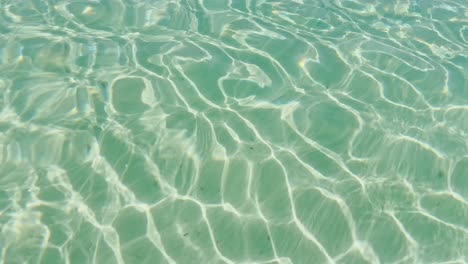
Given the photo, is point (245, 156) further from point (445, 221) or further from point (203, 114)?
point (445, 221)

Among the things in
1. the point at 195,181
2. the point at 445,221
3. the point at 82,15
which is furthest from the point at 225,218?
the point at 82,15

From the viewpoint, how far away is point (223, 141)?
4133 mm

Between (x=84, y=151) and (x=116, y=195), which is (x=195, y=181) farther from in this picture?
(x=84, y=151)

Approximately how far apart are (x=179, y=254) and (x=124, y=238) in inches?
17.4

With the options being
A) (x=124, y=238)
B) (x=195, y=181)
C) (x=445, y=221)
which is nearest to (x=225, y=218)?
(x=195, y=181)

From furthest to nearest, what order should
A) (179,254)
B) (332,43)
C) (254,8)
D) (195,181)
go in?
1. (254,8)
2. (332,43)
3. (195,181)
4. (179,254)

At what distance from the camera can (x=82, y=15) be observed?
592cm

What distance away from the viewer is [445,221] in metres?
3.75

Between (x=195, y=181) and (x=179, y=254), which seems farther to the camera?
(x=195, y=181)

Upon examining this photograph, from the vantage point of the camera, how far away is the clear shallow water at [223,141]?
11.3 feet

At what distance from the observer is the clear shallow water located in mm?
3455

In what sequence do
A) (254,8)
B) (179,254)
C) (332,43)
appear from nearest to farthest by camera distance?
1. (179,254)
2. (332,43)
3. (254,8)

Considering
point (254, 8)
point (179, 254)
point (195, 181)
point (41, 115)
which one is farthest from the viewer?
point (254, 8)

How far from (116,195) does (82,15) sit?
3265mm
